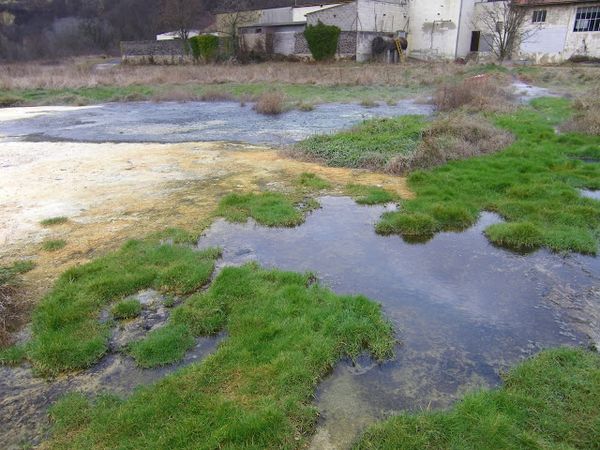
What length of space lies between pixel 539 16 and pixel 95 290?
34.6 m

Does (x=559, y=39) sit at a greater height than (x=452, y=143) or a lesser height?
greater

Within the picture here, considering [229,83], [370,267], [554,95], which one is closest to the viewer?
[370,267]

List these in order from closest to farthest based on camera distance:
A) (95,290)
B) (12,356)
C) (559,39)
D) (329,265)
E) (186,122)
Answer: (12,356)
(95,290)
(329,265)
(186,122)
(559,39)

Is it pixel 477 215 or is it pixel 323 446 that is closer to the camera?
pixel 323 446

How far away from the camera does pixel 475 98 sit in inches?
591

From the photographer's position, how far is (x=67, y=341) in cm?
423

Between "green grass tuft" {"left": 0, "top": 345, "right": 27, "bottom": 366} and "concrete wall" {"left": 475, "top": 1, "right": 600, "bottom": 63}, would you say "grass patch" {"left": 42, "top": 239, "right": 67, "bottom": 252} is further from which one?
"concrete wall" {"left": 475, "top": 1, "right": 600, "bottom": 63}

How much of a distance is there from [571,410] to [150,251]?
4727mm

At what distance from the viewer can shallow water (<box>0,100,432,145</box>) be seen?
1336 cm

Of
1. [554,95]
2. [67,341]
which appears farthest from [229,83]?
[67,341]

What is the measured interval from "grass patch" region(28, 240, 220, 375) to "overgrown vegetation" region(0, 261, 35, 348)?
0.19 m

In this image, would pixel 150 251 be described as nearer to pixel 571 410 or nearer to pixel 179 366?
pixel 179 366

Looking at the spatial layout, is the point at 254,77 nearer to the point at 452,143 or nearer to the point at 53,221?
the point at 452,143

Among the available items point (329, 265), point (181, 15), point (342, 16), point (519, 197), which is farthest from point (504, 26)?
point (329, 265)
